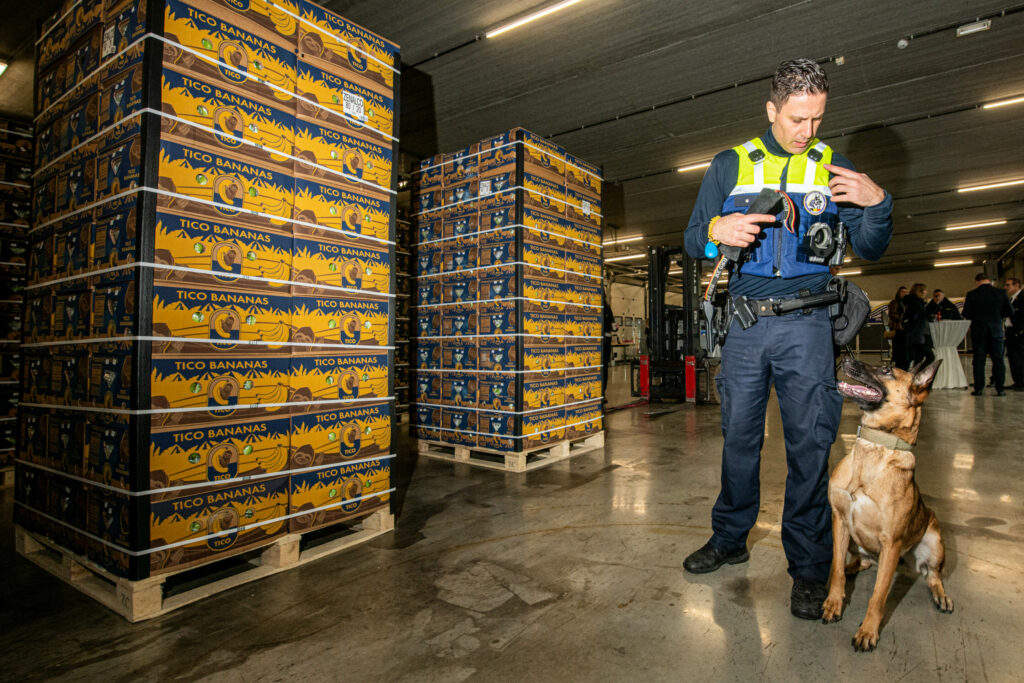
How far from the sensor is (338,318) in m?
3.08

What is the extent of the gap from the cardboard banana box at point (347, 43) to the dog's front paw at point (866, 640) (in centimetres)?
387

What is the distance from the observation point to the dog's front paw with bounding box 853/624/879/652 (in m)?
1.95

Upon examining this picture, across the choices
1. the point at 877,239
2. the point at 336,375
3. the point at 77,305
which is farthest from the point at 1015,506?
the point at 77,305

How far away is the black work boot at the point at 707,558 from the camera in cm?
264

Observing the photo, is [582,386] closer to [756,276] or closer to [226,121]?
[756,276]

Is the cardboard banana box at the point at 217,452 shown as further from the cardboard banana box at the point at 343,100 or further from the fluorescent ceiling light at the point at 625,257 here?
the fluorescent ceiling light at the point at 625,257

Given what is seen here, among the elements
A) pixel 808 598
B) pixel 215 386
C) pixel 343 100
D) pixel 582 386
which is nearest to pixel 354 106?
pixel 343 100

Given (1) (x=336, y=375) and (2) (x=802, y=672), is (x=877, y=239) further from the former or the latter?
(1) (x=336, y=375)

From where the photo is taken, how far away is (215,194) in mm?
2518

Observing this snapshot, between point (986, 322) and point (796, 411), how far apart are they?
10626 mm

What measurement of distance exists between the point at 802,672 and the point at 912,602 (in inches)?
37.8

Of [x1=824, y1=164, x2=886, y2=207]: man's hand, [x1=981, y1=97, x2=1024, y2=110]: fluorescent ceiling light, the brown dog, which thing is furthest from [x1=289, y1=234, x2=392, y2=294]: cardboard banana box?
[x1=981, y1=97, x2=1024, y2=110]: fluorescent ceiling light

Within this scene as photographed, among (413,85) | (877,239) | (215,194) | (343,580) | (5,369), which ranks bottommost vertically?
(343,580)

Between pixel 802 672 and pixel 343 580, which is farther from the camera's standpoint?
pixel 343 580
